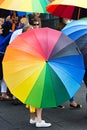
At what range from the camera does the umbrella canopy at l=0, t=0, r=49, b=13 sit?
7480mm

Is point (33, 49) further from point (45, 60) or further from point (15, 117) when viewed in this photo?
point (15, 117)

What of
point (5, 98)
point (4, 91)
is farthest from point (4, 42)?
→ point (5, 98)

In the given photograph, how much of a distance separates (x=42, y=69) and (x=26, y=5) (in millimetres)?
2090

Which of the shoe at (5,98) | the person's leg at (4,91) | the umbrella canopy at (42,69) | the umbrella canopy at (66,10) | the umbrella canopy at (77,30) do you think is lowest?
the shoe at (5,98)

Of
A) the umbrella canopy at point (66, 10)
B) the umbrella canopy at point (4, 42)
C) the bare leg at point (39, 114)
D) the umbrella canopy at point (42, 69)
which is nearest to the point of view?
the umbrella canopy at point (42, 69)

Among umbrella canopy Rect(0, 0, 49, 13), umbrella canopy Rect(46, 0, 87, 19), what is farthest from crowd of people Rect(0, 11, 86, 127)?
umbrella canopy Rect(46, 0, 87, 19)

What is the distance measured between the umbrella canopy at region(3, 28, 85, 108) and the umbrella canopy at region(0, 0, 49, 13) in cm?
152

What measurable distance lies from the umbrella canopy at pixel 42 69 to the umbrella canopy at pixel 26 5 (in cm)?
152

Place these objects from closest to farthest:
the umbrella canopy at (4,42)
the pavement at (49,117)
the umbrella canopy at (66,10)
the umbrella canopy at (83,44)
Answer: the umbrella canopy at (83,44), the pavement at (49,117), the umbrella canopy at (66,10), the umbrella canopy at (4,42)

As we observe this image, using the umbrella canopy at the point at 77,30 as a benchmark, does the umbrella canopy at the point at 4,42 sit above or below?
below

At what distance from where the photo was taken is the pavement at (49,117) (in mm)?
6730

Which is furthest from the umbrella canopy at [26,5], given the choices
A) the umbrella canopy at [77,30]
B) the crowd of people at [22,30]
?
the umbrella canopy at [77,30]

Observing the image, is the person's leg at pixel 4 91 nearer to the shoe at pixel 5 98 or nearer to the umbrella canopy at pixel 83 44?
the shoe at pixel 5 98

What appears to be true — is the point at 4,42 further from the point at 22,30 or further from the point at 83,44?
the point at 83,44
